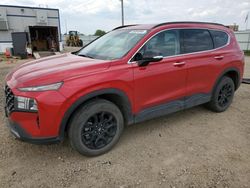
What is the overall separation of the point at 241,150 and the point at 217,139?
1.27ft

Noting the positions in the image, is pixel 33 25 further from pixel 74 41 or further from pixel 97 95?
pixel 97 95

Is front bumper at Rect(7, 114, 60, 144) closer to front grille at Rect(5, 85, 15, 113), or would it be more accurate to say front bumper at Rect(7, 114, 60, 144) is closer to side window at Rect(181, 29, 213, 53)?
front grille at Rect(5, 85, 15, 113)

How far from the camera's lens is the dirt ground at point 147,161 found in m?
2.41

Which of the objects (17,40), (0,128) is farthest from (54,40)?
(0,128)

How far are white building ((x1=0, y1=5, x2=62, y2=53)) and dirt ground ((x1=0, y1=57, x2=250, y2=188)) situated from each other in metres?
17.1

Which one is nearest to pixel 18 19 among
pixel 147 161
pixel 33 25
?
pixel 33 25

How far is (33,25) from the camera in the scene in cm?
1967

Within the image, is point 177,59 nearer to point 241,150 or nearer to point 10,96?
point 241,150

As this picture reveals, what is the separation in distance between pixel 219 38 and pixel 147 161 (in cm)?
291

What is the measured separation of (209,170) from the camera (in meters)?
2.59

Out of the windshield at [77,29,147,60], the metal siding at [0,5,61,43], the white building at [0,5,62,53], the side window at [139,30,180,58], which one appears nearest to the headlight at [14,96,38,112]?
the windshield at [77,29,147,60]

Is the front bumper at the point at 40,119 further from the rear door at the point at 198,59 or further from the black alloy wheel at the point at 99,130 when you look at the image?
the rear door at the point at 198,59

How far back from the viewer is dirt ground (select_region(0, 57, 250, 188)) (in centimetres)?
241

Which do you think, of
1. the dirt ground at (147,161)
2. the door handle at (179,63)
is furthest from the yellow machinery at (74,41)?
the door handle at (179,63)
